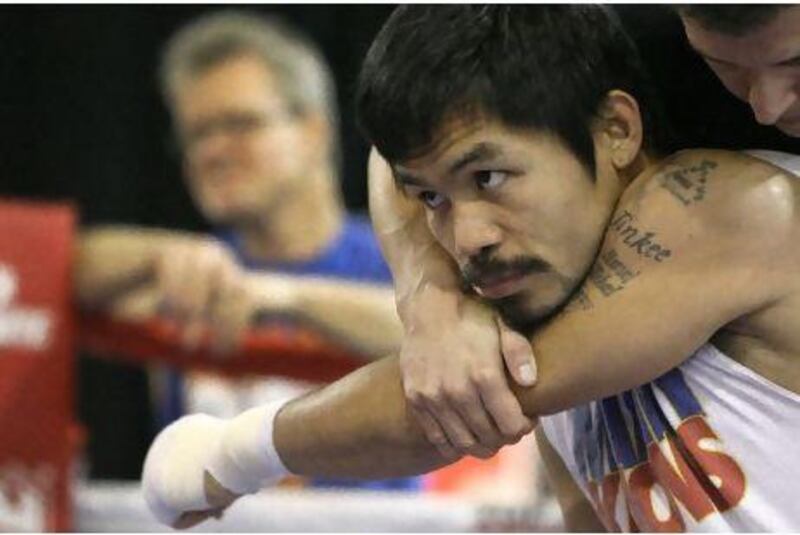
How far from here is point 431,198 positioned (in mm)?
1289

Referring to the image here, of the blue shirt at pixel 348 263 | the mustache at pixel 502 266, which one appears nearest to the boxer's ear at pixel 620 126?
the mustache at pixel 502 266

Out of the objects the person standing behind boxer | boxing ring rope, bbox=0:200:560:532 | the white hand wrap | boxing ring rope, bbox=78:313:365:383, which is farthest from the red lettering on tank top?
the person standing behind boxer

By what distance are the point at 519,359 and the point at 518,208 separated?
0.39ft

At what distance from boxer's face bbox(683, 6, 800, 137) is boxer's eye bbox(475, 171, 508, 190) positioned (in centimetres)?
19

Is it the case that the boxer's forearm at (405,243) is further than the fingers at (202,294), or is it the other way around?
the fingers at (202,294)

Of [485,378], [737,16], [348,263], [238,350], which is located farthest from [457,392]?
[348,263]

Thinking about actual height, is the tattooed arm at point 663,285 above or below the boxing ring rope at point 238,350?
below

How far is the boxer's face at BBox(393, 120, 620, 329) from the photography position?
1.23m

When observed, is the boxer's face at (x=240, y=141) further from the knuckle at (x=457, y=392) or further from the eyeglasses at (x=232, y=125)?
the knuckle at (x=457, y=392)

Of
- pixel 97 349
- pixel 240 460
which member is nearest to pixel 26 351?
pixel 97 349

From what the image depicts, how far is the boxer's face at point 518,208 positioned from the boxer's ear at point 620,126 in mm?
21

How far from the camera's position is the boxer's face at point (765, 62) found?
117 centimetres

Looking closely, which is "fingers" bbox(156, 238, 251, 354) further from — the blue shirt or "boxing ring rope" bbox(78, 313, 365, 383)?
the blue shirt

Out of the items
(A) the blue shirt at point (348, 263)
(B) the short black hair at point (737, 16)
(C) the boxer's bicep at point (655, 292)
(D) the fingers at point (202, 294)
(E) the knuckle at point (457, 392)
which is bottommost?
(E) the knuckle at point (457, 392)
